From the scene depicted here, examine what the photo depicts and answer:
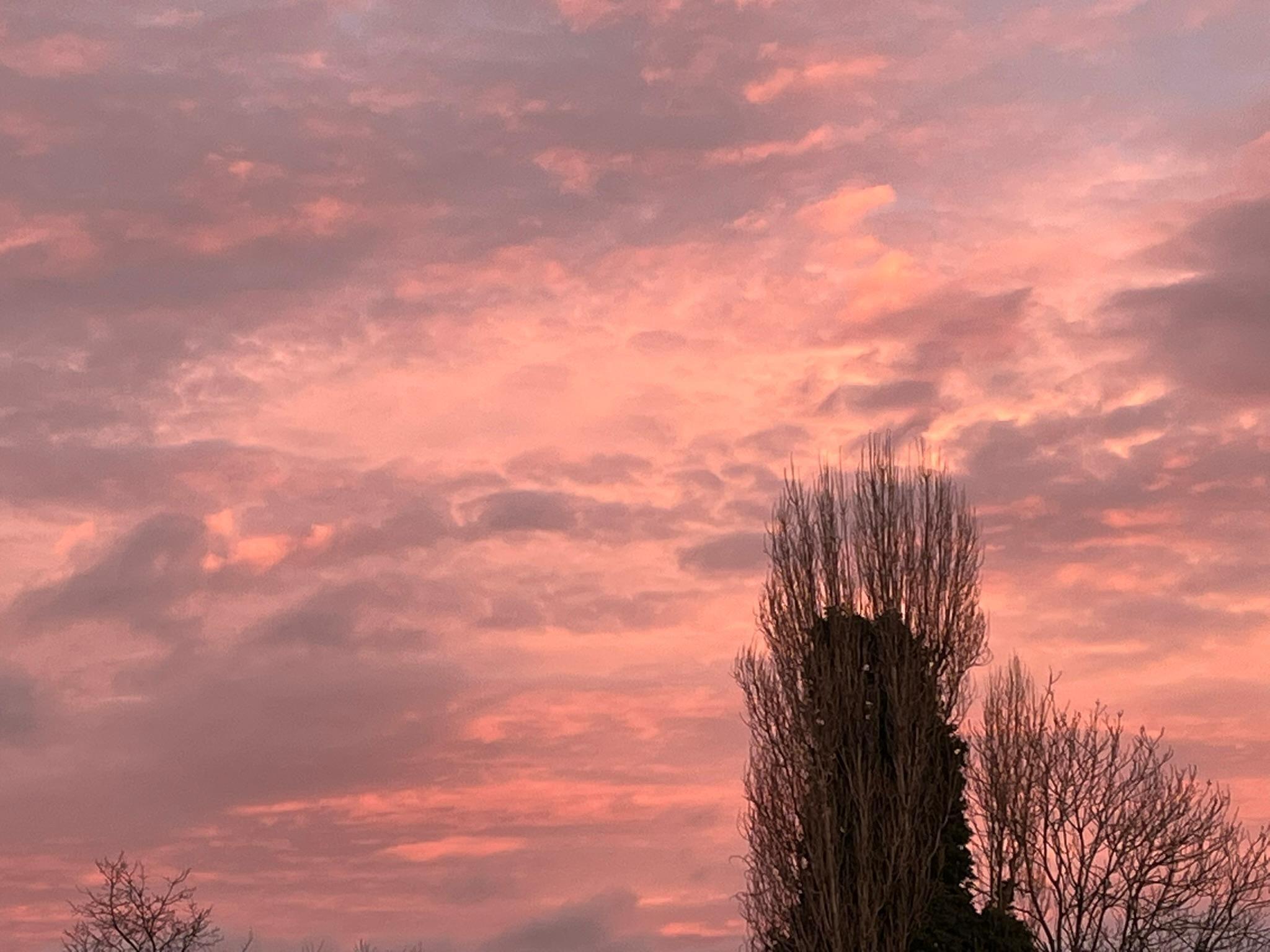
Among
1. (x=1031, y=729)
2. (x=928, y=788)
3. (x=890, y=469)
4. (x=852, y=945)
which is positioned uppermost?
(x=890, y=469)

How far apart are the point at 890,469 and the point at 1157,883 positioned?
11.2 metres

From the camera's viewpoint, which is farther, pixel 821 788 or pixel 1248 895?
pixel 1248 895

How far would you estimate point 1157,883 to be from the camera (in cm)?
3500

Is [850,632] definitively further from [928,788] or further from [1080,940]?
[1080,940]

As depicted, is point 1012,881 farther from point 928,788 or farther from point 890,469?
point 890,469

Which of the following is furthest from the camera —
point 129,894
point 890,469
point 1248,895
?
A: point 1248,895

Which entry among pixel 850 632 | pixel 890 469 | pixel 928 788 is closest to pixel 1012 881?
pixel 928 788

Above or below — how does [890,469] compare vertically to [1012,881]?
above

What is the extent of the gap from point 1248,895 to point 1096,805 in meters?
3.72

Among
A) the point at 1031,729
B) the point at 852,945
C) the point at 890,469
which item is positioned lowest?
the point at 852,945

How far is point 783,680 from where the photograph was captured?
31.0 m

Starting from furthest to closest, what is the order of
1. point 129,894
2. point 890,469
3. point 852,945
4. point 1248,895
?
point 1248,895 → point 890,469 → point 129,894 → point 852,945

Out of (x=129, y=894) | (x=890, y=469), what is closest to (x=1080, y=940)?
(x=890, y=469)

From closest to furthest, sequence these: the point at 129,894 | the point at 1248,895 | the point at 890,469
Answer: the point at 129,894, the point at 890,469, the point at 1248,895
